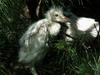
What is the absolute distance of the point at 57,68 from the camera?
1.75m

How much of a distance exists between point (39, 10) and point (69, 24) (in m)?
0.20

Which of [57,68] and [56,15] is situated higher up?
[56,15]

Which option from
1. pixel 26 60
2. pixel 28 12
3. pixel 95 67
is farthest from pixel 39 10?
pixel 95 67

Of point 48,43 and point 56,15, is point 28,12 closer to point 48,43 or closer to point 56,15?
point 56,15

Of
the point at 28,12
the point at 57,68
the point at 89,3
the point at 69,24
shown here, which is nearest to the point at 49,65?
the point at 57,68

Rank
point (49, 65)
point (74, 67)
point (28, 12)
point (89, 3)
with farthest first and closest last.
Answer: point (89, 3) < point (28, 12) < point (49, 65) < point (74, 67)

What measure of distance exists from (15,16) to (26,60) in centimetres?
23

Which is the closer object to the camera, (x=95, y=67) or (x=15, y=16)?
(x=95, y=67)

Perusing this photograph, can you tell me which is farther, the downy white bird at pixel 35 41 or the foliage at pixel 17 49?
the downy white bird at pixel 35 41

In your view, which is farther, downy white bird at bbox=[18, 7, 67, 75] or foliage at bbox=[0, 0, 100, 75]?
downy white bird at bbox=[18, 7, 67, 75]

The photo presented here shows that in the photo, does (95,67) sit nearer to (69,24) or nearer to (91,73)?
(91,73)

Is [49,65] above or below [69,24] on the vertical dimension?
below

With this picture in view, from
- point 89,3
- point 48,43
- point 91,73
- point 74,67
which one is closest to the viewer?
point 91,73

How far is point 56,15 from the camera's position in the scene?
194 cm
